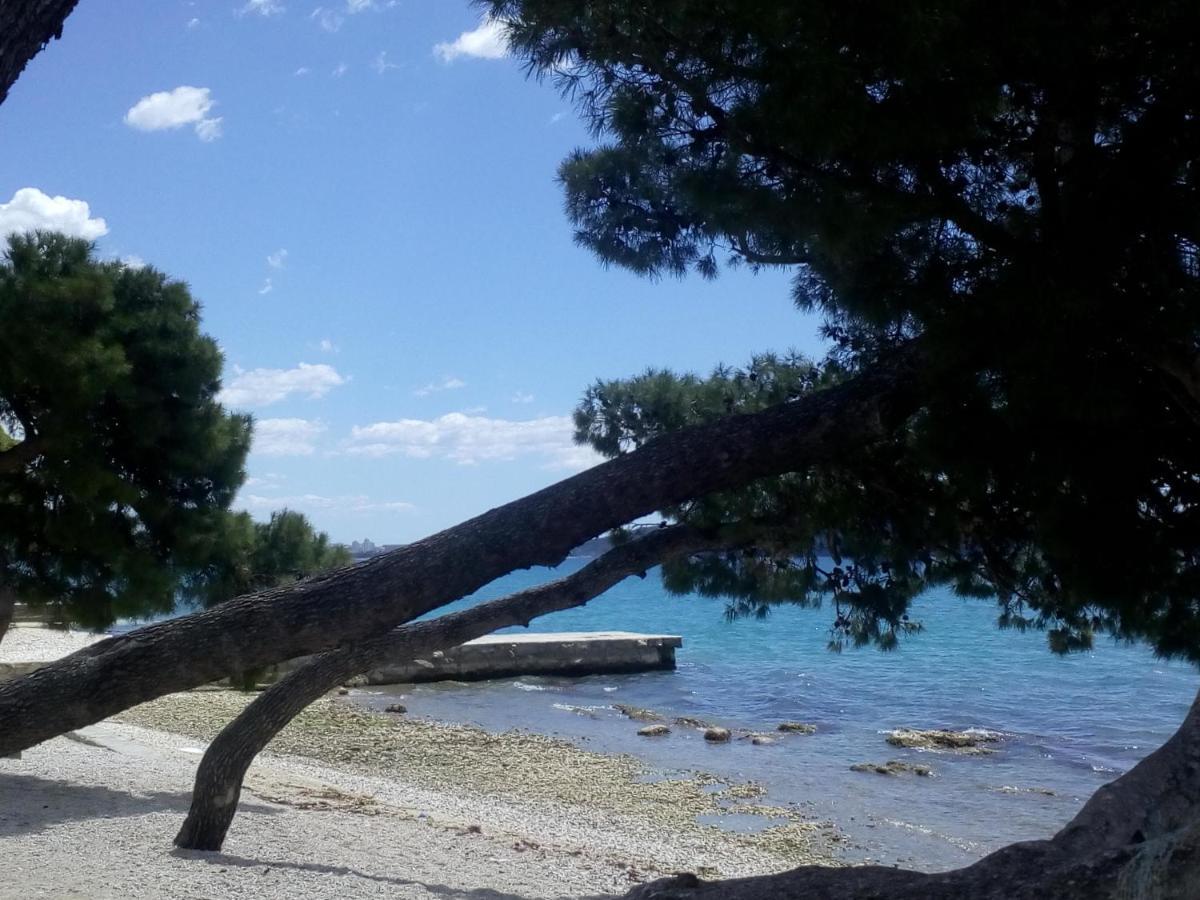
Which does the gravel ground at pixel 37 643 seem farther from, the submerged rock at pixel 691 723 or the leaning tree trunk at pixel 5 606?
the leaning tree trunk at pixel 5 606

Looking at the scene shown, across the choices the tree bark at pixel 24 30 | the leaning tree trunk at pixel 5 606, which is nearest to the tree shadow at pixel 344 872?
the leaning tree trunk at pixel 5 606

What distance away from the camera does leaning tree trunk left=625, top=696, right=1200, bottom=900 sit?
280cm

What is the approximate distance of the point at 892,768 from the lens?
16.1 m

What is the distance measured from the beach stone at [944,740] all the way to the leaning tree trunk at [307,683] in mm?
12490

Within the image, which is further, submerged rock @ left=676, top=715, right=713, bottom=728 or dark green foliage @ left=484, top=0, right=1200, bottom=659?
submerged rock @ left=676, top=715, right=713, bottom=728

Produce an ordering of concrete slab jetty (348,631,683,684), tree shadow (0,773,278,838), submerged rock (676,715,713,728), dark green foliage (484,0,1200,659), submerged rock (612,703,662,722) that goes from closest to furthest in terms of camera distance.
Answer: dark green foliage (484,0,1200,659), tree shadow (0,773,278,838), submerged rock (676,715,713,728), submerged rock (612,703,662,722), concrete slab jetty (348,631,683,684)

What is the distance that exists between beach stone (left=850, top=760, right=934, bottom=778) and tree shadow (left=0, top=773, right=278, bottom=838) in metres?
9.27

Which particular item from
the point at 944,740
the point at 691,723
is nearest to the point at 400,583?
the point at 944,740

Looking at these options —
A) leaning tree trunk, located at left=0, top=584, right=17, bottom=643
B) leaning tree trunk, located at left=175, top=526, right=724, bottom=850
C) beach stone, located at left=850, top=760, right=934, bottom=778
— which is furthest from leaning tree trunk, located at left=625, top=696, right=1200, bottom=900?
beach stone, located at left=850, top=760, right=934, bottom=778

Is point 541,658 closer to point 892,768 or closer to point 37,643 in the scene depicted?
point 892,768

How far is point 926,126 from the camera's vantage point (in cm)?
385

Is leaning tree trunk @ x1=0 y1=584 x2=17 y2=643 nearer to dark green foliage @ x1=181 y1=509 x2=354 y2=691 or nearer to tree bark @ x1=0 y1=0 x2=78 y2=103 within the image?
dark green foliage @ x1=181 y1=509 x2=354 y2=691

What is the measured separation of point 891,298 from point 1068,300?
0.76 metres

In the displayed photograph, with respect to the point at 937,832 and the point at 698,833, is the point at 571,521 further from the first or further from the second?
the point at 937,832
